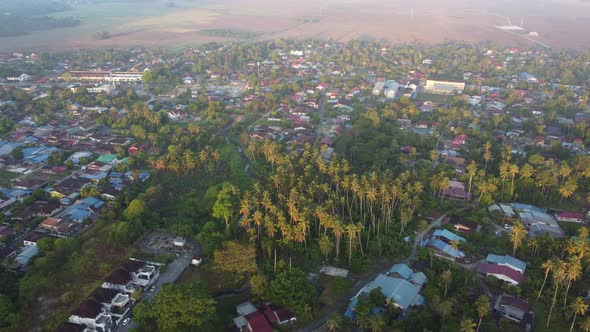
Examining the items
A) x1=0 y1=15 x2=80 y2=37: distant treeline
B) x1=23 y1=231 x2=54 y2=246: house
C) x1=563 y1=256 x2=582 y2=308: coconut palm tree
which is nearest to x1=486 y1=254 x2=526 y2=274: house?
x1=563 y1=256 x2=582 y2=308: coconut palm tree

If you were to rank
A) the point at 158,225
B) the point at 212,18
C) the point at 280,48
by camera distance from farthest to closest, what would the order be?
the point at 212,18 → the point at 280,48 → the point at 158,225

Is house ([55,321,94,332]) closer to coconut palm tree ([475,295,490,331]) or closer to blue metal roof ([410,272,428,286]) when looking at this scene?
blue metal roof ([410,272,428,286])

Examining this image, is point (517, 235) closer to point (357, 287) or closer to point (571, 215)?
point (571, 215)

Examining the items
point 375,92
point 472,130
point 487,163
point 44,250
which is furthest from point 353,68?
point 44,250

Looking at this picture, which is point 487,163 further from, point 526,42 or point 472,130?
point 526,42

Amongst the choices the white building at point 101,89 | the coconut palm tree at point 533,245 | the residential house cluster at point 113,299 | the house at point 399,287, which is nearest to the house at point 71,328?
the residential house cluster at point 113,299

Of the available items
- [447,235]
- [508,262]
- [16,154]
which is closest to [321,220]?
[447,235]

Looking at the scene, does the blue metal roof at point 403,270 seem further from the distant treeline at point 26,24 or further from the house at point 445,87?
the distant treeline at point 26,24
